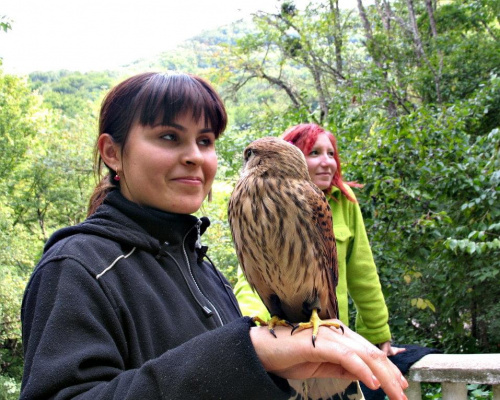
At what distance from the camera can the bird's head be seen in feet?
6.56

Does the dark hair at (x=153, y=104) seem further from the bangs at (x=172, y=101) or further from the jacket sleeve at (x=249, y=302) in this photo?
the jacket sleeve at (x=249, y=302)

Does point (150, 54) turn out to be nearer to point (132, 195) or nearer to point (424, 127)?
point (424, 127)

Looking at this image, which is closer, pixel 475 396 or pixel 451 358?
pixel 451 358

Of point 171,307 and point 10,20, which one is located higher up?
point 10,20

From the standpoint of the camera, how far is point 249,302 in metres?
2.34

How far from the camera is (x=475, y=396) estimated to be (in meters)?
3.98

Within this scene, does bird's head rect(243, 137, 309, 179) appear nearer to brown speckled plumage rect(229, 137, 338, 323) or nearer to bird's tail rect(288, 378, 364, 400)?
brown speckled plumage rect(229, 137, 338, 323)

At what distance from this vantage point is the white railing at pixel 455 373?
2.44 m

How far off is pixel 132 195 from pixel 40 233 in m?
16.9

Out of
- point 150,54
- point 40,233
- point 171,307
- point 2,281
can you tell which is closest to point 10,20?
point 2,281

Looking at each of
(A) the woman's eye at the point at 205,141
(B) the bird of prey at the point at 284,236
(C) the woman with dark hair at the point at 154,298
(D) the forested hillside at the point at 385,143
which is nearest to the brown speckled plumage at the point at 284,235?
(B) the bird of prey at the point at 284,236

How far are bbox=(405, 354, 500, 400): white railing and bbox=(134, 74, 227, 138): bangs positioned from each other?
72.1 inches

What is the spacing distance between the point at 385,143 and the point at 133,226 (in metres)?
3.20

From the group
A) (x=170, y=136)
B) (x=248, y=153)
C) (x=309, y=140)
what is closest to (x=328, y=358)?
(x=170, y=136)
